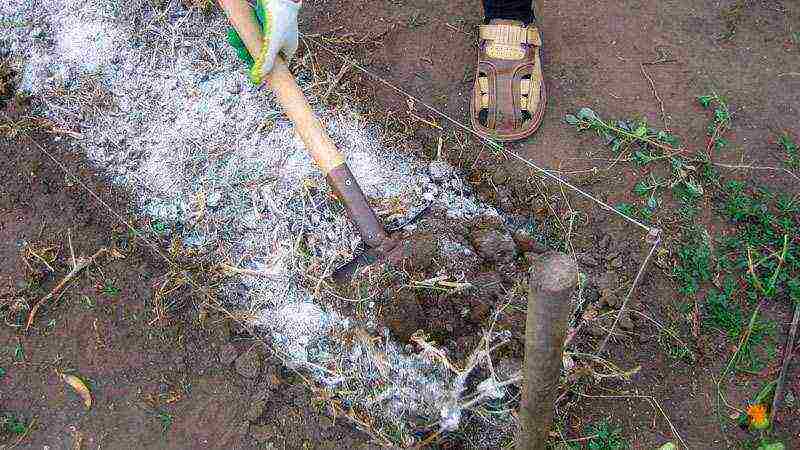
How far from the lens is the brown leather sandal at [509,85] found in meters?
2.63

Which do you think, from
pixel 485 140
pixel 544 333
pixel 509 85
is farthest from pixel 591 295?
pixel 544 333

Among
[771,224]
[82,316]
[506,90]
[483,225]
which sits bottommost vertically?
[771,224]

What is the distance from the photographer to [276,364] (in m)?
2.29

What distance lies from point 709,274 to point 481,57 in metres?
1.23

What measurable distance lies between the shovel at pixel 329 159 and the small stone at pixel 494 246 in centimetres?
29

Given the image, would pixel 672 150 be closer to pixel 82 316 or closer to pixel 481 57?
pixel 481 57

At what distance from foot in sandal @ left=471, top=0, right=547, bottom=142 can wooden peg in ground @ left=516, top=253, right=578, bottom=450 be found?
1.37m

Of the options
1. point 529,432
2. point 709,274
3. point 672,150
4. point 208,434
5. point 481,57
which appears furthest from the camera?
point 481,57

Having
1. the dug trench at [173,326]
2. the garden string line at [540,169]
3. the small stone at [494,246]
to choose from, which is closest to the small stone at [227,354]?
the dug trench at [173,326]

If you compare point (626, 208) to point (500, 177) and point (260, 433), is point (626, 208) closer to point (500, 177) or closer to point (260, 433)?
point (500, 177)

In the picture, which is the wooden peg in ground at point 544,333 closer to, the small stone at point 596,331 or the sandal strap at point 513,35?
the small stone at point 596,331

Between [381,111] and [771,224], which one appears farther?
[381,111]

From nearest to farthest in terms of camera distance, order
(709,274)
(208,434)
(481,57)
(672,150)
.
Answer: (208,434) → (709,274) → (672,150) → (481,57)

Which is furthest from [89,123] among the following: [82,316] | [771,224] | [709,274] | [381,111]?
[771,224]
